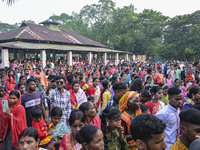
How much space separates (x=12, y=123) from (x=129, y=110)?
2.15 m

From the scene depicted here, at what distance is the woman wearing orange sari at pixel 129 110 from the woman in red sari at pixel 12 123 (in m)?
1.95

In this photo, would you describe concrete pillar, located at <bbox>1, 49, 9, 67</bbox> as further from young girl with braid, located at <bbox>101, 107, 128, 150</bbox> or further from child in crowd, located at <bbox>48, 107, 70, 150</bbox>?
young girl with braid, located at <bbox>101, 107, 128, 150</bbox>

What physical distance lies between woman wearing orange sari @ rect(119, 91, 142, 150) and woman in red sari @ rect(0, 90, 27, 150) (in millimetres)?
1949

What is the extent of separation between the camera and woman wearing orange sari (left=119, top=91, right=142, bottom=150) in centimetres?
267

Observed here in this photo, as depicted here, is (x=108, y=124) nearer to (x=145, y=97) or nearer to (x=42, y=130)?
(x=42, y=130)

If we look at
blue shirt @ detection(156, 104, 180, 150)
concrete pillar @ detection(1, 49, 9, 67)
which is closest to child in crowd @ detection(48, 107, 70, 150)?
blue shirt @ detection(156, 104, 180, 150)

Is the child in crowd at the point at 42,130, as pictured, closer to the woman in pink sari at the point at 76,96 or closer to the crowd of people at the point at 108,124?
the crowd of people at the point at 108,124

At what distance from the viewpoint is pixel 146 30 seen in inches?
1280

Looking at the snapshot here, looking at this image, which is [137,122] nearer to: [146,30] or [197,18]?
[197,18]

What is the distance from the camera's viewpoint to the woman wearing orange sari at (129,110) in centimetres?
267

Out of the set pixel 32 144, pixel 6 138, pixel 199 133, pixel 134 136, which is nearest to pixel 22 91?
pixel 6 138

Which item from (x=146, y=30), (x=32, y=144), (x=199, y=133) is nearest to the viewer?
(x=199, y=133)

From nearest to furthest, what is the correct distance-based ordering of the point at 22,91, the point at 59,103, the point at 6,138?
the point at 6,138, the point at 59,103, the point at 22,91

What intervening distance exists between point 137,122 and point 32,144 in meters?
1.55
